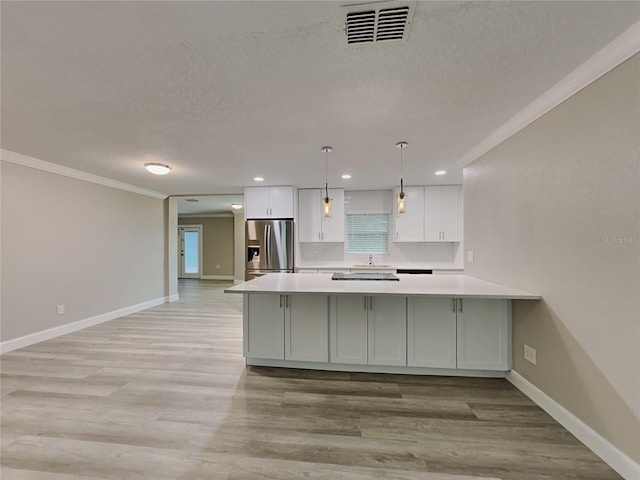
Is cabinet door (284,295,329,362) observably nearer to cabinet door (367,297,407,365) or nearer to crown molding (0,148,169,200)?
cabinet door (367,297,407,365)

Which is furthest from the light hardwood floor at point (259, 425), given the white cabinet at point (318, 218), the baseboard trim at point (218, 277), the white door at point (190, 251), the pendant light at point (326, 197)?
the white door at point (190, 251)

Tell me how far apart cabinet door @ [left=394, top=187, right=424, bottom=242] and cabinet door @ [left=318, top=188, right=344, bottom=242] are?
107cm

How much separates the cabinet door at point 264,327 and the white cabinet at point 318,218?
2.60 m

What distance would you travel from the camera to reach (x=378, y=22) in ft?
4.30

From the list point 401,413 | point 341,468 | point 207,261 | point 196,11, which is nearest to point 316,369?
point 401,413

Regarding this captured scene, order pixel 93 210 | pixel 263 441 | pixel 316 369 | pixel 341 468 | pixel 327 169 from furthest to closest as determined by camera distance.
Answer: pixel 93 210 → pixel 327 169 → pixel 316 369 → pixel 263 441 → pixel 341 468

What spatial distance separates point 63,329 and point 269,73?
4.49 m

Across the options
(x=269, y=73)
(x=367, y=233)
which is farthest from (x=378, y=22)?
(x=367, y=233)

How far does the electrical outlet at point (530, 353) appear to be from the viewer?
2221mm

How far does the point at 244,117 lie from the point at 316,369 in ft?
8.10

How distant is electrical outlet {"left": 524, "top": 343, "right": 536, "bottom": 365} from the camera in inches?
87.4

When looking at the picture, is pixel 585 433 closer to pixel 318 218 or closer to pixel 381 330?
pixel 381 330

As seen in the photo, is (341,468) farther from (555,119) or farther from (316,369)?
(555,119)

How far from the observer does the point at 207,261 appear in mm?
9625
